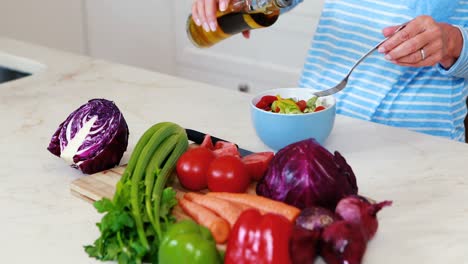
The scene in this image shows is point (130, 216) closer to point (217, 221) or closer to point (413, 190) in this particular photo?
point (217, 221)

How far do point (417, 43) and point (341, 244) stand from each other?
1.91 ft

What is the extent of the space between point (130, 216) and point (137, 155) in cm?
20

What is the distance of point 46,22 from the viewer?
10.5ft

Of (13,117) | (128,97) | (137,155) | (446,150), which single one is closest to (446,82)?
(446,150)

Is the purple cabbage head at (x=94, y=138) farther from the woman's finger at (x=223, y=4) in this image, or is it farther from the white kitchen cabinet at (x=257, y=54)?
the white kitchen cabinet at (x=257, y=54)

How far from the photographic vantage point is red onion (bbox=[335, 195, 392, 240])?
3.22ft

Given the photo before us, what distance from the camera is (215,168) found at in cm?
114

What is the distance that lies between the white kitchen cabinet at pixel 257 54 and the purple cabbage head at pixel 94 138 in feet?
6.19

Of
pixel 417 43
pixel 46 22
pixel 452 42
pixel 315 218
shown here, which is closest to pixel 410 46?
pixel 417 43

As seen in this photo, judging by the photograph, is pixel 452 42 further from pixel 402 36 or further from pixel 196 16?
pixel 196 16

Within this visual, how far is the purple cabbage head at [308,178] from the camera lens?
1.05m

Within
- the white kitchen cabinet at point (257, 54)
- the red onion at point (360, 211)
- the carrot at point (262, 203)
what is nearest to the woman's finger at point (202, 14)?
the carrot at point (262, 203)

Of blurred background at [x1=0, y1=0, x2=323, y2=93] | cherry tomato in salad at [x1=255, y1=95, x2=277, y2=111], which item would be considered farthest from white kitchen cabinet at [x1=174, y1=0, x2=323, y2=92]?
cherry tomato in salad at [x1=255, y1=95, x2=277, y2=111]

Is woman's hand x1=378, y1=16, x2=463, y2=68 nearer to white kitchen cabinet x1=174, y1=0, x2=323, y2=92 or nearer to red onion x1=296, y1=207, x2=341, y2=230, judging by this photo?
red onion x1=296, y1=207, x2=341, y2=230
